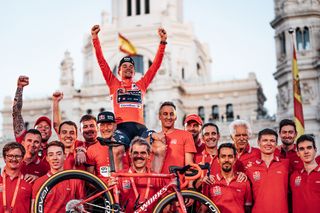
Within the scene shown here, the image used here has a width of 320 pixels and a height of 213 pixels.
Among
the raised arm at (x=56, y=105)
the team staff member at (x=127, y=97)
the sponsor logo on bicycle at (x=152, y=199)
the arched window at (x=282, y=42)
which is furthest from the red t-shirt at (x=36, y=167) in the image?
the arched window at (x=282, y=42)

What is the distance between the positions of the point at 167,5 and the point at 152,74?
59.7 m

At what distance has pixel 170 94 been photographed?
57.6 metres

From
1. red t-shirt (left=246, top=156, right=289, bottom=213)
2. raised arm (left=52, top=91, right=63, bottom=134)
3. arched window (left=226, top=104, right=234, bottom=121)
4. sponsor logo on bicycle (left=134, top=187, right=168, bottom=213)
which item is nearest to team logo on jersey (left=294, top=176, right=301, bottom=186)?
red t-shirt (left=246, top=156, right=289, bottom=213)

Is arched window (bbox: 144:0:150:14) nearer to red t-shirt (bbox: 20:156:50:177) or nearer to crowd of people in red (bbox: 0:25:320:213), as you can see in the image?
crowd of people in red (bbox: 0:25:320:213)

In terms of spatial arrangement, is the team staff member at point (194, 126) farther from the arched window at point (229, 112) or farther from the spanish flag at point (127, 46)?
the arched window at point (229, 112)

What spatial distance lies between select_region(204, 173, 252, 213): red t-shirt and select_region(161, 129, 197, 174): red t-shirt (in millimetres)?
773

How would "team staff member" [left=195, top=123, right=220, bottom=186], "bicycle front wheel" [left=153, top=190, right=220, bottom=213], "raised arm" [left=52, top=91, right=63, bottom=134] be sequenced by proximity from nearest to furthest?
1. "bicycle front wheel" [left=153, top=190, right=220, bottom=213]
2. "team staff member" [left=195, top=123, right=220, bottom=186]
3. "raised arm" [left=52, top=91, right=63, bottom=134]

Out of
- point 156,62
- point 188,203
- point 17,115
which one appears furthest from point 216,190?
point 17,115

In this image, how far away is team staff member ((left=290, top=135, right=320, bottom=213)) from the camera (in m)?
10.8

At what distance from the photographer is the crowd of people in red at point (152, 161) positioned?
33.5ft

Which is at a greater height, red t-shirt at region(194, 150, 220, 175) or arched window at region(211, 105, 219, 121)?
arched window at region(211, 105, 219, 121)

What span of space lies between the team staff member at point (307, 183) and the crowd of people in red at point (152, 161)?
0.06ft

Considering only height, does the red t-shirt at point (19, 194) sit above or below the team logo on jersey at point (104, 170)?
below

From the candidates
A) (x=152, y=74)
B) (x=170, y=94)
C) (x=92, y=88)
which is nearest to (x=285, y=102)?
(x=170, y=94)
